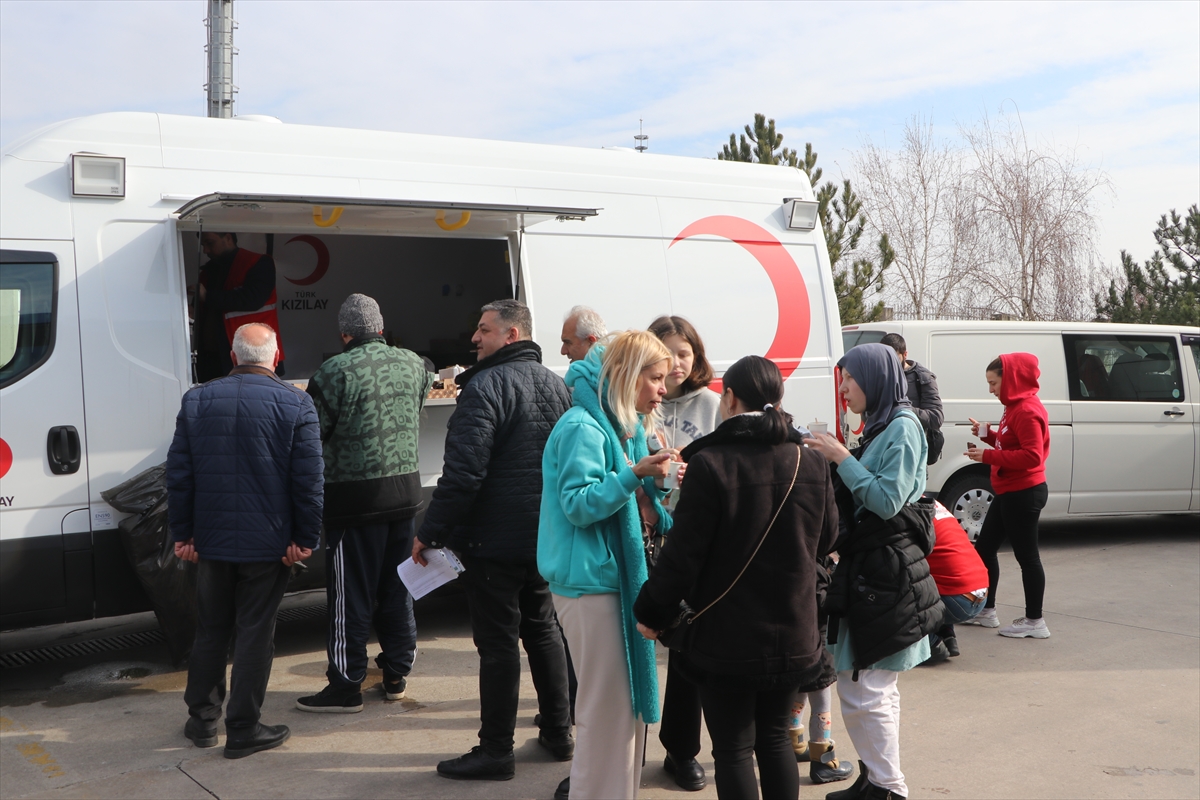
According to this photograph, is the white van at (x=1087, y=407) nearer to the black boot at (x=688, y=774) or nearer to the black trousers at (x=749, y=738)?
the black boot at (x=688, y=774)

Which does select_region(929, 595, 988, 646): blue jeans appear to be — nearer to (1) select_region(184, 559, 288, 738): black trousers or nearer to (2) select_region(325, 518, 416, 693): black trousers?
(2) select_region(325, 518, 416, 693): black trousers

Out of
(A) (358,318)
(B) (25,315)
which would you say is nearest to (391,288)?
(A) (358,318)

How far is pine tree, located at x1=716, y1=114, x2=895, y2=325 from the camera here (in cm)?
1619

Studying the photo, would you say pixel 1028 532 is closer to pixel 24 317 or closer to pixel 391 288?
pixel 391 288

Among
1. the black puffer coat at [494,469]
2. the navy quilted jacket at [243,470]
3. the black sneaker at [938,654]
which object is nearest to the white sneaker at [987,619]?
the black sneaker at [938,654]

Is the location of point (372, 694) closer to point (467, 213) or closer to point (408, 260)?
point (467, 213)

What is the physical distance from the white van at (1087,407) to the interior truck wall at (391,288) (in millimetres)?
3387

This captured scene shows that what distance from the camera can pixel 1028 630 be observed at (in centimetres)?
606

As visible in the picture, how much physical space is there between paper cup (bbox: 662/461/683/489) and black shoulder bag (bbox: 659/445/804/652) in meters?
0.37

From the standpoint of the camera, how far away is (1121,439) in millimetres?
8836

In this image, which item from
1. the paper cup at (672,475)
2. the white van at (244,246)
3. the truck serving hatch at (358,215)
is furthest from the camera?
the truck serving hatch at (358,215)

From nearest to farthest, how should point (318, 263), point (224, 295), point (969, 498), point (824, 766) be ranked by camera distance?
point (824, 766), point (224, 295), point (318, 263), point (969, 498)

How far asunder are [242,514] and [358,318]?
3.58 feet

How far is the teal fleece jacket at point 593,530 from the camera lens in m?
3.19
